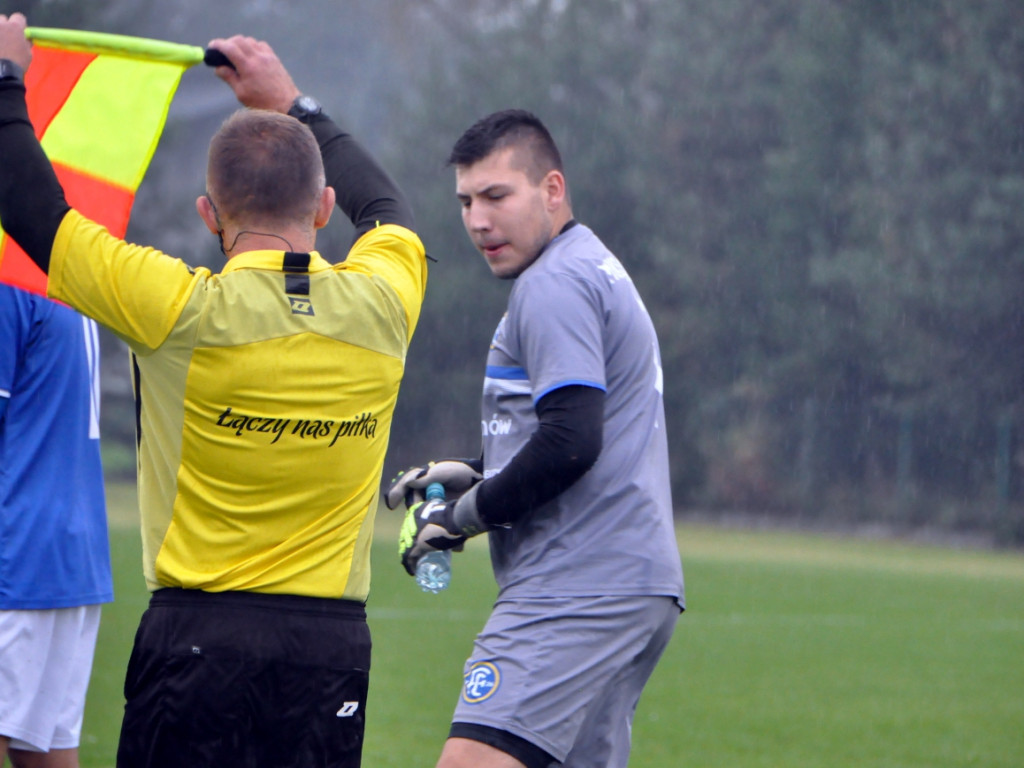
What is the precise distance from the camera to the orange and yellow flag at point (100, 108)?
3568mm

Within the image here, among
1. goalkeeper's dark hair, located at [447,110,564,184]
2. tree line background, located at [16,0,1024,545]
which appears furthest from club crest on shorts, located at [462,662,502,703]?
tree line background, located at [16,0,1024,545]

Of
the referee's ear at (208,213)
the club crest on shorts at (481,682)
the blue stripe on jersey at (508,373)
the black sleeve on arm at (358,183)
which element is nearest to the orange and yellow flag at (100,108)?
the black sleeve on arm at (358,183)

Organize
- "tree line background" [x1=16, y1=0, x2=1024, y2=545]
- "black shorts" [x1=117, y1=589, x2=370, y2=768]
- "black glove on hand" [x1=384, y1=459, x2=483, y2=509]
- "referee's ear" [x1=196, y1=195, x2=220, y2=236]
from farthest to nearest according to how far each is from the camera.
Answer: "tree line background" [x1=16, y1=0, x2=1024, y2=545]
"black glove on hand" [x1=384, y1=459, x2=483, y2=509]
"referee's ear" [x1=196, y1=195, x2=220, y2=236]
"black shorts" [x1=117, y1=589, x2=370, y2=768]

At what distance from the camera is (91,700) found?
805 centimetres

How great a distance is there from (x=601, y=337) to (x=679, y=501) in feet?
89.4

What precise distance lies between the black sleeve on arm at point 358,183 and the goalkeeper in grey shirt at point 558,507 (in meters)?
0.34

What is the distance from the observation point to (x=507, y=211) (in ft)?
12.3

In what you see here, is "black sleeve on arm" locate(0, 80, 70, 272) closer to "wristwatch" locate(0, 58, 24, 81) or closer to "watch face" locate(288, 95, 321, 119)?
"wristwatch" locate(0, 58, 24, 81)

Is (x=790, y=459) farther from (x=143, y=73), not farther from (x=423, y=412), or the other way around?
(x=143, y=73)

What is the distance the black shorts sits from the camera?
2.89 meters

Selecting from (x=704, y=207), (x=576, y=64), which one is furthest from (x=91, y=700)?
(x=576, y=64)

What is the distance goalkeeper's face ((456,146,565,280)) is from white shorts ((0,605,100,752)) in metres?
1.63

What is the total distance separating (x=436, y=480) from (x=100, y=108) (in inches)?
51.6

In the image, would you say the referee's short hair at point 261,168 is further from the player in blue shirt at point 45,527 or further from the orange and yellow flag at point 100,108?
the player in blue shirt at point 45,527
